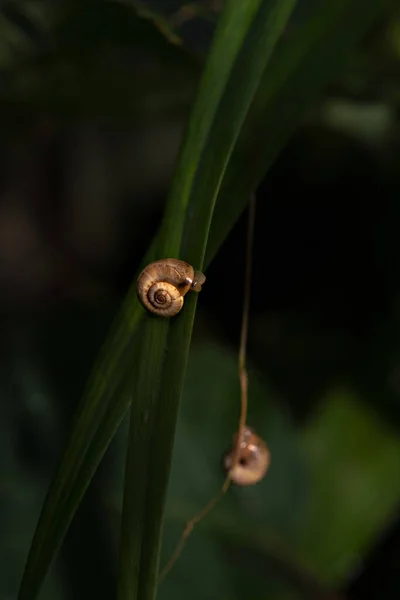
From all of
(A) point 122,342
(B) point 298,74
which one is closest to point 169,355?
(A) point 122,342

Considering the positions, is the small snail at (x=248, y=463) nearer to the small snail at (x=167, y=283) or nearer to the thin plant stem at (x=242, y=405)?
the thin plant stem at (x=242, y=405)

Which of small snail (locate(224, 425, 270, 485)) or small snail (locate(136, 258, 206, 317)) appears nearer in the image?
small snail (locate(136, 258, 206, 317))

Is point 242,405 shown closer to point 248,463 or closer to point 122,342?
point 248,463

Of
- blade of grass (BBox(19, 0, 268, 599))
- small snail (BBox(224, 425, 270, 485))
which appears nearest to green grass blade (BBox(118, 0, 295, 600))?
blade of grass (BBox(19, 0, 268, 599))

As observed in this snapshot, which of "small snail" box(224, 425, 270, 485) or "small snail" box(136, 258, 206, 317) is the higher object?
"small snail" box(136, 258, 206, 317)

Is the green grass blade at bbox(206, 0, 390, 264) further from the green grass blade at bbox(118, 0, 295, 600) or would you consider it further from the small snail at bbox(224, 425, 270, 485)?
the small snail at bbox(224, 425, 270, 485)

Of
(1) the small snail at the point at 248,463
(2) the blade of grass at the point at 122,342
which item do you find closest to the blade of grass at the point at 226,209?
(2) the blade of grass at the point at 122,342

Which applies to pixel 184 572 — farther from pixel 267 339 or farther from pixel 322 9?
pixel 322 9
